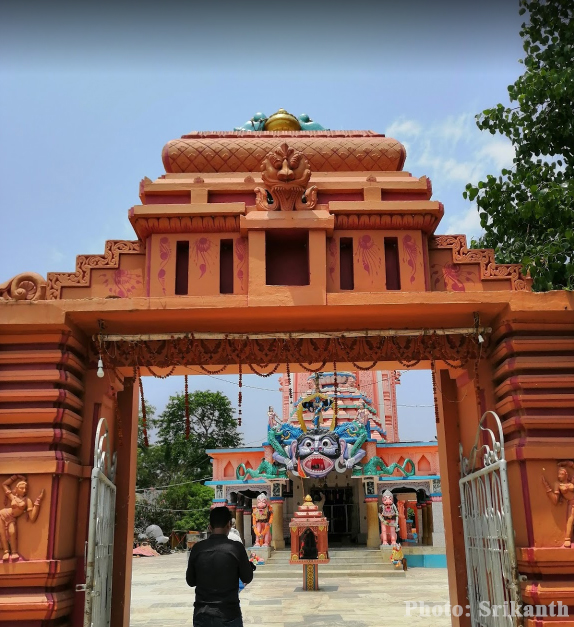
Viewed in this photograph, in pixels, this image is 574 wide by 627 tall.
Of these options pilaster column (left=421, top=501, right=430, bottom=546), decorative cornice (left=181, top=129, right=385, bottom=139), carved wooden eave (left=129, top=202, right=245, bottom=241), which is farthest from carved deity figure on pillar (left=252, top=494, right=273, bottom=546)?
carved wooden eave (left=129, top=202, right=245, bottom=241)

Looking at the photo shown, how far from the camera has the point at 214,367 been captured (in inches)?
288

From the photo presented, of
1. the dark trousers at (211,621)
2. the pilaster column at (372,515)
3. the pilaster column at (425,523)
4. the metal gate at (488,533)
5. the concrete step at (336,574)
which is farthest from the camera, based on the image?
the pilaster column at (425,523)

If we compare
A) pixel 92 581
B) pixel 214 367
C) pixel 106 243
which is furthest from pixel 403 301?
pixel 92 581

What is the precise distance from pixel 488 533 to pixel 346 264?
2830mm

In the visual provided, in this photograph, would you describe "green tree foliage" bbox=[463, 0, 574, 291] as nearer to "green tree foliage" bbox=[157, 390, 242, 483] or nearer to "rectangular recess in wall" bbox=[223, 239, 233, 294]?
"rectangular recess in wall" bbox=[223, 239, 233, 294]

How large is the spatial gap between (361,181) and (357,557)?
642 inches

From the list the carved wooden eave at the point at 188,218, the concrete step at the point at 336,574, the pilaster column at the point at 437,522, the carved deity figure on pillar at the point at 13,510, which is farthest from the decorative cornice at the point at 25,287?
the pilaster column at the point at 437,522

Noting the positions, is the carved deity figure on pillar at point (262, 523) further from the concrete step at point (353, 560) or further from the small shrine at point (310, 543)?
the small shrine at point (310, 543)

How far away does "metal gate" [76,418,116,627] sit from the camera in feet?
17.3

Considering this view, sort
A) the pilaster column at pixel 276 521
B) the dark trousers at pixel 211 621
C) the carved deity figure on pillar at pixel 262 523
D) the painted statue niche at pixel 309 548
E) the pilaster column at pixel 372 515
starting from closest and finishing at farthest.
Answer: the dark trousers at pixel 211 621, the painted statue niche at pixel 309 548, the carved deity figure on pillar at pixel 262 523, the pilaster column at pixel 372 515, the pilaster column at pixel 276 521

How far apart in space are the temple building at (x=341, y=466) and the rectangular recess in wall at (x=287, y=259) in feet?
43.8

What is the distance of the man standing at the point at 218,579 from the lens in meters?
4.49

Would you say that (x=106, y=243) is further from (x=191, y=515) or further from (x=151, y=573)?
(x=191, y=515)

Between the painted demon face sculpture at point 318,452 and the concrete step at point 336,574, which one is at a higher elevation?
the painted demon face sculpture at point 318,452
